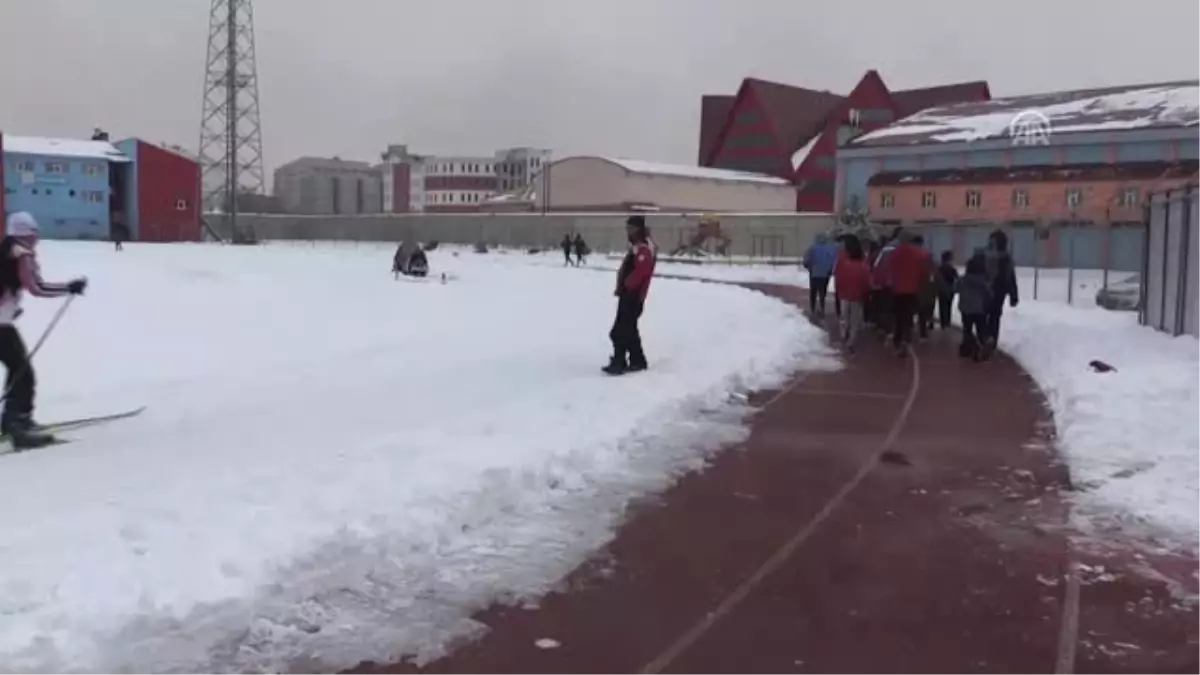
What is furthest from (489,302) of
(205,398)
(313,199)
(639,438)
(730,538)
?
(313,199)

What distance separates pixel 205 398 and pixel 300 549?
7.66m

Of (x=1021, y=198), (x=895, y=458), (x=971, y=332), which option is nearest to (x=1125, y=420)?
(x=895, y=458)

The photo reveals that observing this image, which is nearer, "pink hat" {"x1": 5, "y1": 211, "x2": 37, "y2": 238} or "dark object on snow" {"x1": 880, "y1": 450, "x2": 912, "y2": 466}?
"pink hat" {"x1": 5, "y1": 211, "x2": 37, "y2": 238}

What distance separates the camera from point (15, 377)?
962cm

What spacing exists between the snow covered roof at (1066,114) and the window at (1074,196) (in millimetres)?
4178

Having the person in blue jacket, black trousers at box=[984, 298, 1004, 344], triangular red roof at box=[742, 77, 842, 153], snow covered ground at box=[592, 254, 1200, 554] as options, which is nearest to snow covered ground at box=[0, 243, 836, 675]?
black trousers at box=[984, 298, 1004, 344]

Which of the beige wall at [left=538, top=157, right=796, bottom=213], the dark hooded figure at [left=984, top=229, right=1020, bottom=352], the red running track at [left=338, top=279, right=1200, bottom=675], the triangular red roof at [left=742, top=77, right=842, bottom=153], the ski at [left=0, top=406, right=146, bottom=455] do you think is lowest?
the red running track at [left=338, top=279, right=1200, bottom=675]

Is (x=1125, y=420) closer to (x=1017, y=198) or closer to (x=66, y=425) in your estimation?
(x=66, y=425)

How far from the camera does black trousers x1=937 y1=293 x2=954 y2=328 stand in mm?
21969

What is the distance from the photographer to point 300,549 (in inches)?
250

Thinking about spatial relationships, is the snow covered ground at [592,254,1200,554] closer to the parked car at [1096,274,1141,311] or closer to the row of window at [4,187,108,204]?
the parked car at [1096,274,1141,311]

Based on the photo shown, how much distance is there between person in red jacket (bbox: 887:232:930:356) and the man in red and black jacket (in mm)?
5479

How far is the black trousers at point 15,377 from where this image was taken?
379 inches

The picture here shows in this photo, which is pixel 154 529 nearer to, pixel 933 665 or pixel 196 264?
pixel 933 665
